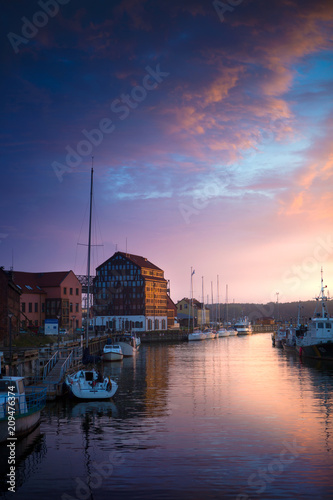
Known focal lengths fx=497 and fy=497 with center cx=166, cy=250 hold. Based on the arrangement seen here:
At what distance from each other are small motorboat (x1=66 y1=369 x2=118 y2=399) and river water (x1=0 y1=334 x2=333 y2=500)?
0.90 metres

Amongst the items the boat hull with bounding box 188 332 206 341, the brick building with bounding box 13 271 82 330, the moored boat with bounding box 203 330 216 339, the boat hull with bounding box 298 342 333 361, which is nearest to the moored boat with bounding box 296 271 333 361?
the boat hull with bounding box 298 342 333 361

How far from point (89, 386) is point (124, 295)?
13210 centimetres

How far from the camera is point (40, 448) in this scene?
2772 centimetres

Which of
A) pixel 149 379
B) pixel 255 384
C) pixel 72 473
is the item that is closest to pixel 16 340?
pixel 149 379

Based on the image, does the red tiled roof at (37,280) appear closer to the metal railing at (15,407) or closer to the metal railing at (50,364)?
the metal railing at (50,364)

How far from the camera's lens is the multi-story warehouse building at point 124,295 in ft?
567

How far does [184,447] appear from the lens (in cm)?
2772

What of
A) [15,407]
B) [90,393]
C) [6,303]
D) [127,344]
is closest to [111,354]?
[127,344]

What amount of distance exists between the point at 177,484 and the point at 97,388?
22.2 m

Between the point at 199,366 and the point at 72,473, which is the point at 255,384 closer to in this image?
the point at 199,366

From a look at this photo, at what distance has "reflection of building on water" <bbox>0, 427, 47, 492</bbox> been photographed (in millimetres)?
22891

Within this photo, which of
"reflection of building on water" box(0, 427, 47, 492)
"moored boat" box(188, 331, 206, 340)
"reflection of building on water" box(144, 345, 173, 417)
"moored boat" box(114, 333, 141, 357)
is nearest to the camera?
"reflection of building on water" box(0, 427, 47, 492)

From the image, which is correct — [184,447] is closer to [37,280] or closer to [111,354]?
[111,354]

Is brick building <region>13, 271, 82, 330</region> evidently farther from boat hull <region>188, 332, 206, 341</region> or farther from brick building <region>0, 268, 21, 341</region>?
boat hull <region>188, 332, 206, 341</region>
